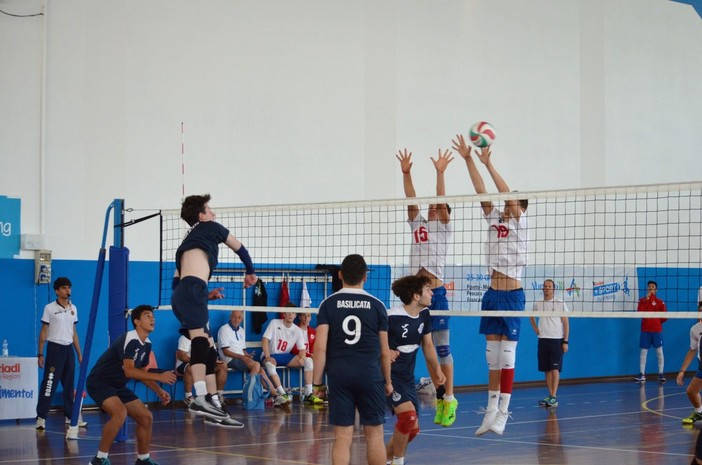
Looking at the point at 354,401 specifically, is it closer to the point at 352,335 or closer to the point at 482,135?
the point at 352,335

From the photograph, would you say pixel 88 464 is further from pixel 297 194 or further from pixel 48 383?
pixel 297 194

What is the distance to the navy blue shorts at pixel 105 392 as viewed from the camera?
9570mm

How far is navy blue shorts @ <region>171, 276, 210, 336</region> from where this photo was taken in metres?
8.91

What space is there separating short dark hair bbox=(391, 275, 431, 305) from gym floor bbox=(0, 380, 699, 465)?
2.34 meters

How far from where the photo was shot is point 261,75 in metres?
17.5

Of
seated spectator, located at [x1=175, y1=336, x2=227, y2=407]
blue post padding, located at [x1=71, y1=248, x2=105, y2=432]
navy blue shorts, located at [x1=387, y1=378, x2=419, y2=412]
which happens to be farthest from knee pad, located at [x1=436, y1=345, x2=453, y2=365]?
seated spectator, located at [x1=175, y1=336, x2=227, y2=407]

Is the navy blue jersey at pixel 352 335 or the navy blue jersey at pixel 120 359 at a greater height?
Result: the navy blue jersey at pixel 352 335

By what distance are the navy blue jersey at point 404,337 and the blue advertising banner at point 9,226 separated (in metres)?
7.94

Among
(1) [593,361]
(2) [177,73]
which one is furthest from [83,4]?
(1) [593,361]

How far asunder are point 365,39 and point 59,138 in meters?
6.26

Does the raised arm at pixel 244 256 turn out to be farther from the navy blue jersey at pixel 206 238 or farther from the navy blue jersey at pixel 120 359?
the navy blue jersey at pixel 120 359

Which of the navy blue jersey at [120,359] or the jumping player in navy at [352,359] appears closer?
the jumping player in navy at [352,359]

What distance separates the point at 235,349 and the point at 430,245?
655 cm

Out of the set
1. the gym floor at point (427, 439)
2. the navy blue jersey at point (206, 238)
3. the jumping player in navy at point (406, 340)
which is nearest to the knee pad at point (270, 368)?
the gym floor at point (427, 439)
